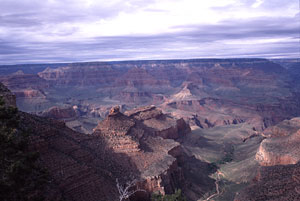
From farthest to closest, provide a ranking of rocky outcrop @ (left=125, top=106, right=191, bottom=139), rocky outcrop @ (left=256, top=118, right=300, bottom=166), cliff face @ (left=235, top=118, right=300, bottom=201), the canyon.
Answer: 1. rocky outcrop @ (left=125, top=106, right=191, bottom=139)
2. rocky outcrop @ (left=256, top=118, right=300, bottom=166)
3. the canyon
4. cliff face @ (left=235, top=118, right=300, bottom=201)

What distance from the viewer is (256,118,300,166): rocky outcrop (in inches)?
2308

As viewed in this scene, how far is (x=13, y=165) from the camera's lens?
20.8 metres

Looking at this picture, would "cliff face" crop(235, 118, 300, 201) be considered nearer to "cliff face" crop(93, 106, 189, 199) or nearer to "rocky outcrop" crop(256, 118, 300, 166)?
"rocky outcrop" crop(256, 118, 300, 166)

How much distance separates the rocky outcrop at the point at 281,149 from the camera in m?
58.6

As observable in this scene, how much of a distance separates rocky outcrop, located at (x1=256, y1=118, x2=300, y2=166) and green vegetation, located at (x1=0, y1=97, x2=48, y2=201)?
50.8m

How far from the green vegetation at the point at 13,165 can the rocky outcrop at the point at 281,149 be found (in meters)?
50.8

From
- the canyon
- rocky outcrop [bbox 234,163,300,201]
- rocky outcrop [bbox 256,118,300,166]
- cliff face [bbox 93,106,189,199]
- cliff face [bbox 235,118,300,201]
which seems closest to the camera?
rocky outcrop [bbox 234,163,300,201]

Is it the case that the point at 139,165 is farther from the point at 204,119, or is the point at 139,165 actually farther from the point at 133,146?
the point at 204,119

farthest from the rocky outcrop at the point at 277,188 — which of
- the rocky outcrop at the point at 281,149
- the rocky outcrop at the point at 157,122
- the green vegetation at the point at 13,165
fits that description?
the rocky outcrop at the point at 157,122

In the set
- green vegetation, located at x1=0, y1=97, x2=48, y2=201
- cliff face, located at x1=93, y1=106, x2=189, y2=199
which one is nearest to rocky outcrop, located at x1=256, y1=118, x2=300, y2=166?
cliff face, located at x1=93, y1=106, x2=189, y2=199

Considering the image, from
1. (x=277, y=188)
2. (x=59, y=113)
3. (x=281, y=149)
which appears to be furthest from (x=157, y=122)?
(x=277, y=188)

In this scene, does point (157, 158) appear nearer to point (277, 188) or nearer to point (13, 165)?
point (277, 188)

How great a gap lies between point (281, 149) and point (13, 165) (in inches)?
2341

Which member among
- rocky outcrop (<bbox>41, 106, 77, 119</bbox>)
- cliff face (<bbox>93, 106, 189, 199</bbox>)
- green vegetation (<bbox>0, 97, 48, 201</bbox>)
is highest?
green vegetation (<bbox>0, 97, 48, 201</bbox>)
